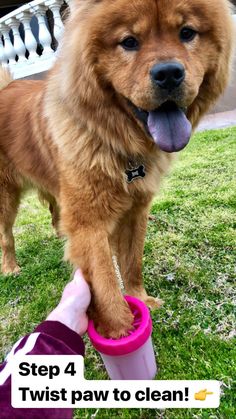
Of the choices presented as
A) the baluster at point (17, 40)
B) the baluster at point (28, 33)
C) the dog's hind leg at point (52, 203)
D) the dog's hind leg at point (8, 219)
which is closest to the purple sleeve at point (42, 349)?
the dog's hind leg at point (8, 219)

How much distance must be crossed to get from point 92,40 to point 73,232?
34.7 inches

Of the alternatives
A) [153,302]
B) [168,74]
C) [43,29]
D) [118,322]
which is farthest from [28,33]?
[118,322]

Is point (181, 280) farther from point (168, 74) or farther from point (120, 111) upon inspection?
point (168, 74)

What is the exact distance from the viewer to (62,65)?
6.40 ft

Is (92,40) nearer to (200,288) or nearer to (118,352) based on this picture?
(118,352)

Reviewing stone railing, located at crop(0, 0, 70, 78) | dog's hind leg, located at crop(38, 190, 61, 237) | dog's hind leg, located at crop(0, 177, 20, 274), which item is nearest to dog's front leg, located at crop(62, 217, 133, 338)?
dog's hind leg, located at crop(0, 177, 20, 274)

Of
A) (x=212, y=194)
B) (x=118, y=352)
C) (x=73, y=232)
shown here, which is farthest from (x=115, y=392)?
(x=212, y=194)

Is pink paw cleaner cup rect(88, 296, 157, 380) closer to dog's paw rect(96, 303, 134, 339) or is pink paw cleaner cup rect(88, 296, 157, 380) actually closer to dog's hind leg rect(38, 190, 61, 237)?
dog's paw rect(96, 303, 134, 339)

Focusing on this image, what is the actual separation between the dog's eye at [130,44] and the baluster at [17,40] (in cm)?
583

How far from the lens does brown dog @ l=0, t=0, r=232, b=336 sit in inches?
64.1

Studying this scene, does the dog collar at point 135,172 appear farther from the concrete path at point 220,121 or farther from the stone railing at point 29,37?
the stone railing at point 29,37

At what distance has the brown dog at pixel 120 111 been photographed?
5.34ft

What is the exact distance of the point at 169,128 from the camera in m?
1.69

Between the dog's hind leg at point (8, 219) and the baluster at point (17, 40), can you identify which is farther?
the baluster at point (17, 40)
